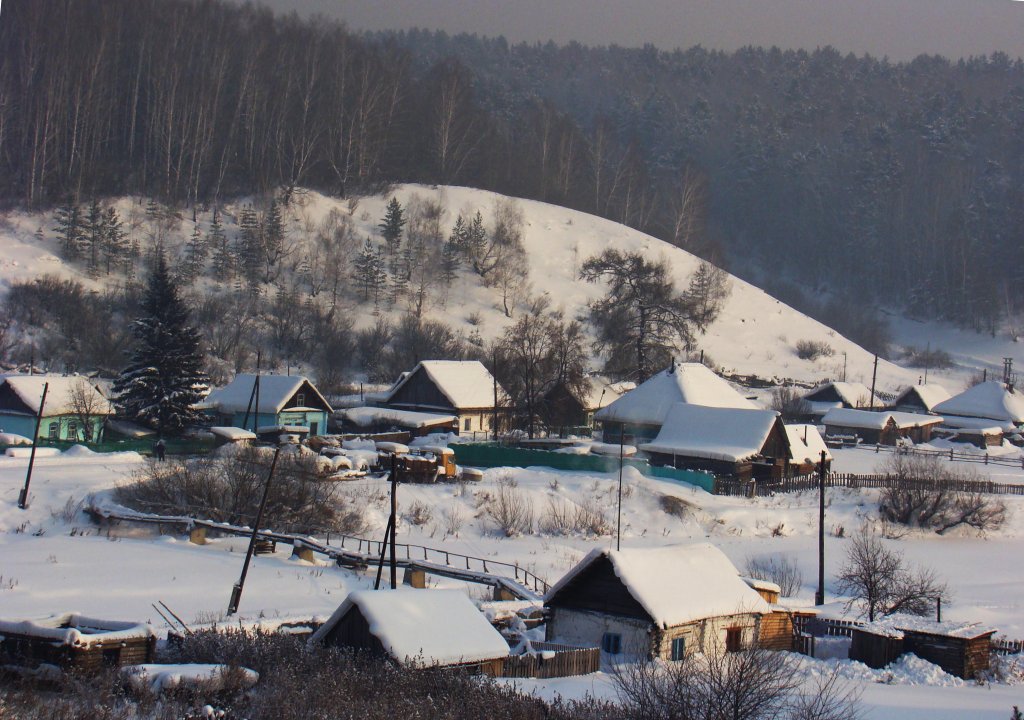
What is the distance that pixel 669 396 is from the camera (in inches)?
1718

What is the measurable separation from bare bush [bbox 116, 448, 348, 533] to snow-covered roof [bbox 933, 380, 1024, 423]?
38191 millimetres

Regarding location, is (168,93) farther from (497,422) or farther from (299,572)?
(299,572)

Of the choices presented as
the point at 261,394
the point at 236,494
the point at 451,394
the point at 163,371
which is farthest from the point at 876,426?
the point at 236,494

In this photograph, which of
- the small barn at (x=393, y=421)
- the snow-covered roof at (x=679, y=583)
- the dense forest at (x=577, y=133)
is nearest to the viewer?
the snow-covered roof at (x=679, y=583)

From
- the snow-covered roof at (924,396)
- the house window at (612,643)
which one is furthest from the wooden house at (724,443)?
the snow-covered roof at (924,396)

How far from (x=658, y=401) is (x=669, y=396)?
482 millimetres

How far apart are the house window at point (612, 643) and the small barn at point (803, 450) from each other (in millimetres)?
22687

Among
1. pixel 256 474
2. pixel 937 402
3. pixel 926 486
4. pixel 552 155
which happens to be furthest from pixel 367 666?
pixel 552 155

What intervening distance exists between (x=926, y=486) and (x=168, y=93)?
51061 millimetres

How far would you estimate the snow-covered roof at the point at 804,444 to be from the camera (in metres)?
39.8

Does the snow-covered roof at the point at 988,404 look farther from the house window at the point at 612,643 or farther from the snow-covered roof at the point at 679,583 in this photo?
the house window at the point at 612,643

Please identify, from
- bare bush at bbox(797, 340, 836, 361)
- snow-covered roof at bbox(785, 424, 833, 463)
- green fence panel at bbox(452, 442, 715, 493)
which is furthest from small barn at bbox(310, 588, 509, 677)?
bare bush at bbox(797, 340, 836, 361)

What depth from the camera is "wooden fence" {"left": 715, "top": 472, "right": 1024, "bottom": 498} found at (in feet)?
119

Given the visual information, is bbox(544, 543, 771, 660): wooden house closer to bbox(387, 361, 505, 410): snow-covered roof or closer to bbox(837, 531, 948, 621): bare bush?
bbox(837, 531, 948, 621): bare bush
